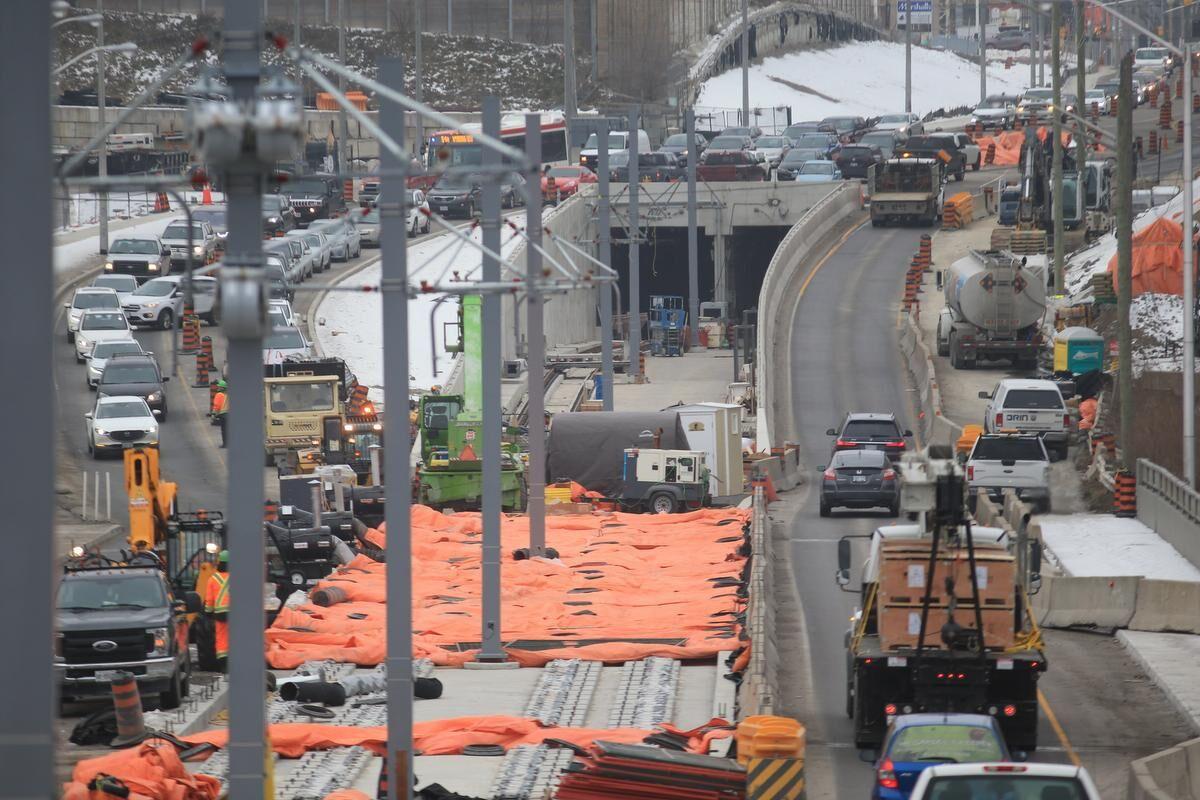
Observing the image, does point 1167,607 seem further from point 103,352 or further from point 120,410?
point 103,352

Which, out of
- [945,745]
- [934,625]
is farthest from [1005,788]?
[934,625]

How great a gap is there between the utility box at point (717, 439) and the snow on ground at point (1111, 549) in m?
7.72

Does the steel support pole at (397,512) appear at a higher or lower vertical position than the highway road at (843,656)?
higher

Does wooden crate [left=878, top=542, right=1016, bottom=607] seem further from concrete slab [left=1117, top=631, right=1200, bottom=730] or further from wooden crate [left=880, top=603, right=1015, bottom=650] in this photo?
concrete slab [left=1117, top=631, right=1200, bottom=730]

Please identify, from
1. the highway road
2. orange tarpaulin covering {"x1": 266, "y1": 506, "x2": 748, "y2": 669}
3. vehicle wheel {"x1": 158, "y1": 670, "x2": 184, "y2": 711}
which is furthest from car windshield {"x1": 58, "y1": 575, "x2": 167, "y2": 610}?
the highway road

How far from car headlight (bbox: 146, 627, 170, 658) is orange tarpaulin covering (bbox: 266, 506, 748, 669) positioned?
90.8 inches

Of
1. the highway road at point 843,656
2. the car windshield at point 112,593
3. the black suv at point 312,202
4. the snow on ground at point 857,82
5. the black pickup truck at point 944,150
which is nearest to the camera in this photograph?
the highway road at point 843,656

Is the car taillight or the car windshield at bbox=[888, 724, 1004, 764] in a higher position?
the car windshield at bbox=[888, 724, 1004, 764]

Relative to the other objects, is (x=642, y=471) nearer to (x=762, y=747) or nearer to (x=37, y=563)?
(x=762, y=747)

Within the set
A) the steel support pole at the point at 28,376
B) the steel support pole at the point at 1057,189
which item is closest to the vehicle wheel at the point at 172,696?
the steel support pole at the point at 28,376

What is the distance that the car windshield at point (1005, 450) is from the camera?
39.6 metres

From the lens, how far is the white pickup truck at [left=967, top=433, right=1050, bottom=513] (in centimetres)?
3953

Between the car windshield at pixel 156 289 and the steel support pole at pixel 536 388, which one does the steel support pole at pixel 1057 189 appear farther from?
the steel support pole at pixel 536 388

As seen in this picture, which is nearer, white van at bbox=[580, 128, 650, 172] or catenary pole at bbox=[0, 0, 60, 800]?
catenary pole at bbox=[0, 0, 60, 800]
